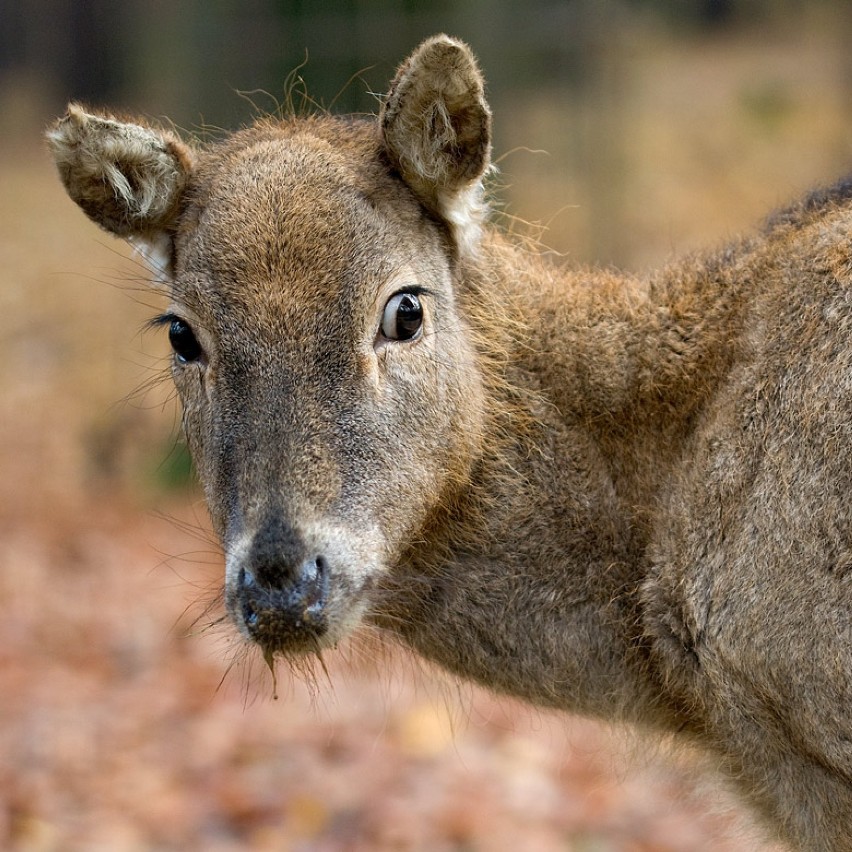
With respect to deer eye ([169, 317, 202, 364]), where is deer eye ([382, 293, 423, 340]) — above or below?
above

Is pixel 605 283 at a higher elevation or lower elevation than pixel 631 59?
lower

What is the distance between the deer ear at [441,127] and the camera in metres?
6.04

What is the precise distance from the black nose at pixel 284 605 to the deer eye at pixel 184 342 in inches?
52.6

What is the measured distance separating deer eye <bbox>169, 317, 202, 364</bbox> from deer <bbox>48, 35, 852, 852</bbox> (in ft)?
0.05

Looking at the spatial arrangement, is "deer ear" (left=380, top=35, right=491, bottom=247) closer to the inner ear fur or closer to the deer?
the deer

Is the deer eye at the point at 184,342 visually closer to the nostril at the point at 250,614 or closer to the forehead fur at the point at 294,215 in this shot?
the forehead fur at the point at 294,215

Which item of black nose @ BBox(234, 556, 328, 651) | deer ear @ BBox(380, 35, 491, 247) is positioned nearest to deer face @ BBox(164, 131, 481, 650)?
black nose @ BBox(234, 556, 328, 651)

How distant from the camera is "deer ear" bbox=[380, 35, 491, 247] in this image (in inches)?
238

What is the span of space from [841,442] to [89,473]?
574 inches

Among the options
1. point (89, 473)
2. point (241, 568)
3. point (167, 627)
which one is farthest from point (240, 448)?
point (89, 473)

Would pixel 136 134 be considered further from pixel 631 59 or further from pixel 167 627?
pixel 631 59

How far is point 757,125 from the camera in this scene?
25547 millimetres

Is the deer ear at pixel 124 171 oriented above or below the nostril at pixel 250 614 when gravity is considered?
above

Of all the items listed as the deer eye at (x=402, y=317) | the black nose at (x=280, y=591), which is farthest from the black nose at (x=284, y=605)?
the deer eye at (x=402, y=317)
